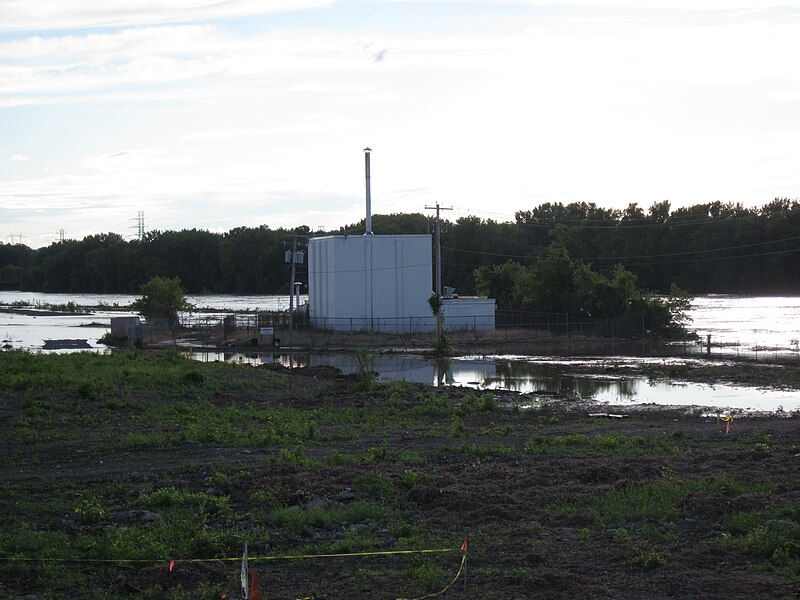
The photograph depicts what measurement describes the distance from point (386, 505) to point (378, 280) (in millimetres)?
61512

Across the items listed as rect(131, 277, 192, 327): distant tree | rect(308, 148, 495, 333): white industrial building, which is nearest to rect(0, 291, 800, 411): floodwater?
rect(131, 277, 192, 327): distant tree

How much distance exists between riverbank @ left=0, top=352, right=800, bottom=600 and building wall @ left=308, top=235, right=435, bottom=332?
49948 mm

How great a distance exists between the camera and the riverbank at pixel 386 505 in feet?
34.0

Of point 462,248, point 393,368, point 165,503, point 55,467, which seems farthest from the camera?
point 462,248

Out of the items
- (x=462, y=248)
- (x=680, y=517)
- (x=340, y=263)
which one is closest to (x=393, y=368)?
(x=340, y=263)

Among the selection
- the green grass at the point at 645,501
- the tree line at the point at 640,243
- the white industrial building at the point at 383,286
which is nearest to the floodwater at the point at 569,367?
the white industrial building at the point at 383,286

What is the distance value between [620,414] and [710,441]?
8.45 metres

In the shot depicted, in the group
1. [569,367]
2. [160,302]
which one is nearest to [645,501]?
[569,367]

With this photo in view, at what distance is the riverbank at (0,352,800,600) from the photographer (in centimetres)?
1038

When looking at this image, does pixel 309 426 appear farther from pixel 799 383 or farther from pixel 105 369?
pixel 799 383

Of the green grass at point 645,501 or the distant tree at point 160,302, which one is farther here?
the distant tree at point 160,302

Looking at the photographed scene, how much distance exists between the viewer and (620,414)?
28.8 meters

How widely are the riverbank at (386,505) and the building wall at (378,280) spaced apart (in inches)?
1966

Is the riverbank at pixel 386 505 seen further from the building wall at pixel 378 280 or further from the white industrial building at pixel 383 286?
the building wall at pixel 378 280
